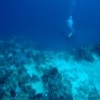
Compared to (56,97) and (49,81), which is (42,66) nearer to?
(49,81)

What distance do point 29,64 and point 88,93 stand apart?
205 inches

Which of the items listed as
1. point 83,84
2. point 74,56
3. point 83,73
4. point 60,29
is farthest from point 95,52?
point 60,29

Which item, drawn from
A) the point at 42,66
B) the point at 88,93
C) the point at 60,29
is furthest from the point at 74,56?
the point at 60,29

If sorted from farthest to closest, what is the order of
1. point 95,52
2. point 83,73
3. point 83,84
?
point 95,52 < point 83,73 < point 83,84

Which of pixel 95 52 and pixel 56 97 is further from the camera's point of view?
pixel 95 52

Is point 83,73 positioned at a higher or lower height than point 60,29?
lower

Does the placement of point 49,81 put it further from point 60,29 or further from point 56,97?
point 60,29

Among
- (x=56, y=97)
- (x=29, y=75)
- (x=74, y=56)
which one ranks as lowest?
(x=56, y=97)

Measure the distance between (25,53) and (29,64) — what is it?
2289mm

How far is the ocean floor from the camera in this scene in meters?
12.0

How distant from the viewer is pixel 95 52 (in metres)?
18.7

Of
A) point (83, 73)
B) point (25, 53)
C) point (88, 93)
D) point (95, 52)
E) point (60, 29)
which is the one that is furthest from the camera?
point (60, 29)

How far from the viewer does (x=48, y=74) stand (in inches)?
527

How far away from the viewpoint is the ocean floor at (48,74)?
1199 centimetres
